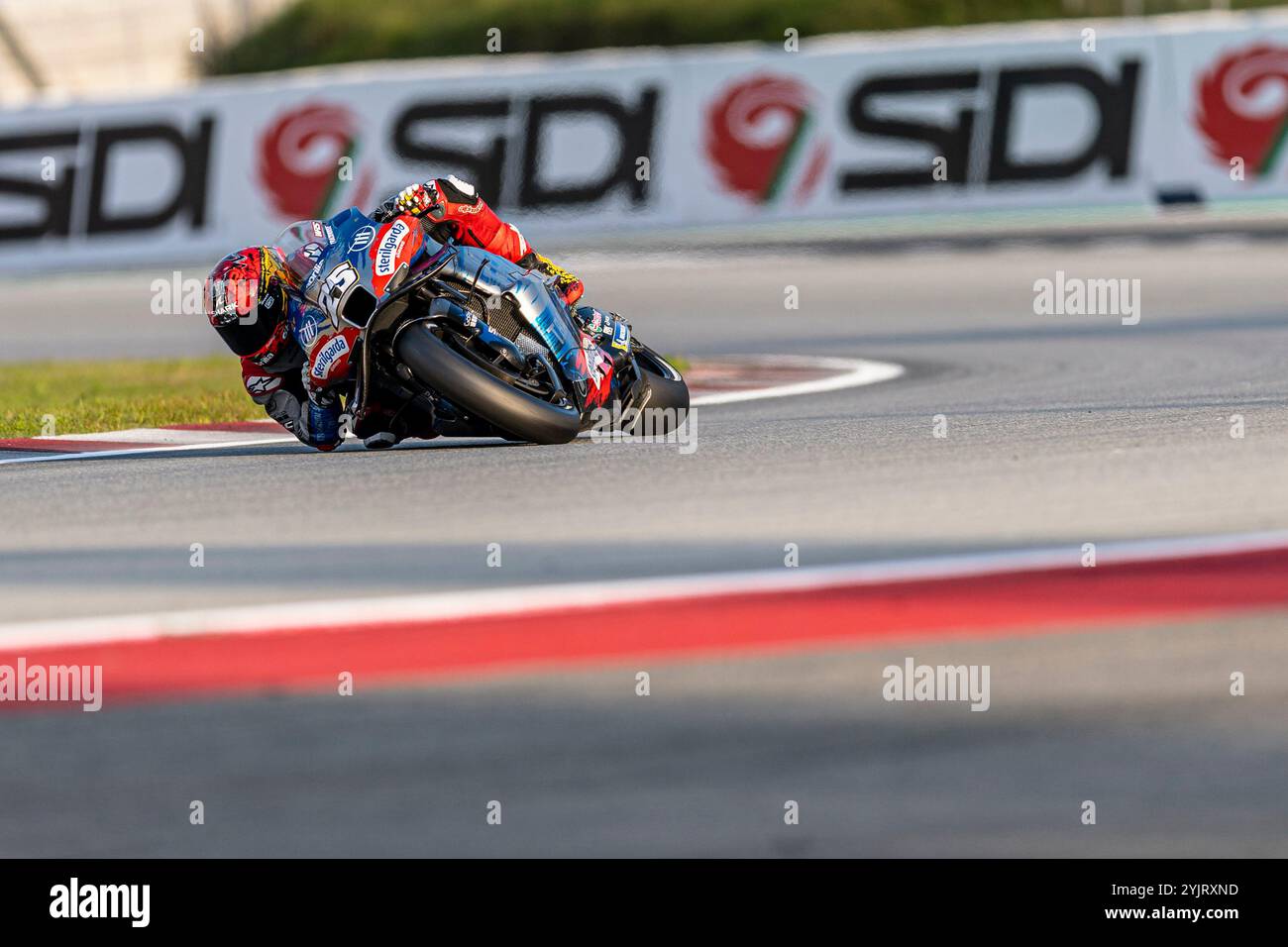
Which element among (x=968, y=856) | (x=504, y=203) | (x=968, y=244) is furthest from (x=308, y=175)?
(x=968, y=856)

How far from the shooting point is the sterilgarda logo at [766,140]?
68.5 ft

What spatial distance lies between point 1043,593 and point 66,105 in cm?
1939

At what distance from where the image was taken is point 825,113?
20781mm

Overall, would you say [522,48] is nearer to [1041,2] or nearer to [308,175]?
[1041,2]

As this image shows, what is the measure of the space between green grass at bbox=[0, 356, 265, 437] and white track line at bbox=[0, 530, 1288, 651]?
17.3ft

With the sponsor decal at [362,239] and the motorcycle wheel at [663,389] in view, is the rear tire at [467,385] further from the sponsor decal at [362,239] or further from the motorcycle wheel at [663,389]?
the motorcycle wheel at [663,389]

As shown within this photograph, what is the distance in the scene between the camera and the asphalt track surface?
156 inches

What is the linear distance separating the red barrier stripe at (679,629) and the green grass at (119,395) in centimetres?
557

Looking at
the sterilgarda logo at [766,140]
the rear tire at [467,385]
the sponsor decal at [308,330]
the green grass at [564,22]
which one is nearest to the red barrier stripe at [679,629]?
the rear tire at [467,385]

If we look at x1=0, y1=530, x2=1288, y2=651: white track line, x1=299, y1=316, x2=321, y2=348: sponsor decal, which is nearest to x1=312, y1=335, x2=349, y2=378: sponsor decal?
x1=299, y1=316, x2=321, y2=348: sponsor decal

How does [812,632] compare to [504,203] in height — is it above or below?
below

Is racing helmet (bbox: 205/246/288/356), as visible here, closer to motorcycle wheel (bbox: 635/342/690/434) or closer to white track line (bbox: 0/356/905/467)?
white track line (bbox: 0/356/905/467)

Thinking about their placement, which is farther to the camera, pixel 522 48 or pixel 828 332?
pixel 522 48
